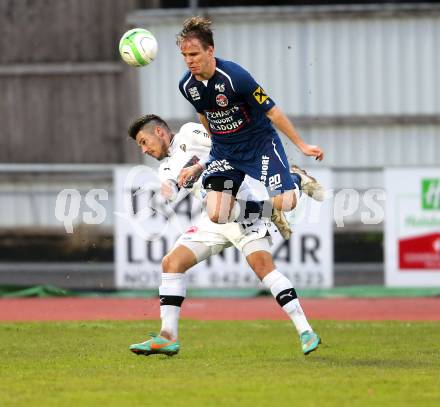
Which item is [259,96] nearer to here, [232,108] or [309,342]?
[232,108]

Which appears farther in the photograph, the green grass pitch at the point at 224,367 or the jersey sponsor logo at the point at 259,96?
the jersey sponsor logo at the point at 259,96

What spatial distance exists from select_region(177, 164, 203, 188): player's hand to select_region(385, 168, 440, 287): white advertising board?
22.5 ft

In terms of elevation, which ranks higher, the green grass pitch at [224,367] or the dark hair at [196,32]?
the dark hair at [196,32]

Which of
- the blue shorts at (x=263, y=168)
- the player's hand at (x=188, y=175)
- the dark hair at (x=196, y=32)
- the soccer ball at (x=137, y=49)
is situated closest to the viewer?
the dark hair at (x=196, y=32)

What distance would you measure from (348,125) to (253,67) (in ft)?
7.06

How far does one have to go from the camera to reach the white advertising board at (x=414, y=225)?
52.5 feet

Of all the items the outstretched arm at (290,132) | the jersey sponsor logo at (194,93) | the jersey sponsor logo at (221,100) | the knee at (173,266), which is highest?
the jersey sponsor logo at (194,93)

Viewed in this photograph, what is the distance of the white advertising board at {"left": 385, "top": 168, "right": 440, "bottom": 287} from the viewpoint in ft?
52.5

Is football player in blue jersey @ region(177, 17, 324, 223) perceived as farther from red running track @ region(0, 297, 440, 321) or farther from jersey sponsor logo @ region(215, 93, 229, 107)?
Result: red running track @ region(0, 297, 440, 321)

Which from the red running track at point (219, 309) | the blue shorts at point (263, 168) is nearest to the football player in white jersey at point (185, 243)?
the blue shorts at point (263, 168)

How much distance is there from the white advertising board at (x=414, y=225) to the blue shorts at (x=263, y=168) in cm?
654

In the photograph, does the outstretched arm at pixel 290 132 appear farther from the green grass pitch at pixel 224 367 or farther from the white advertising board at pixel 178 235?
the white advertising board at pixel 178 235

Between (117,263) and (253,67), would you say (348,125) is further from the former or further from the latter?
(117,263)

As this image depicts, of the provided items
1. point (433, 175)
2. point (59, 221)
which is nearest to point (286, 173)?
point (433, 175)
